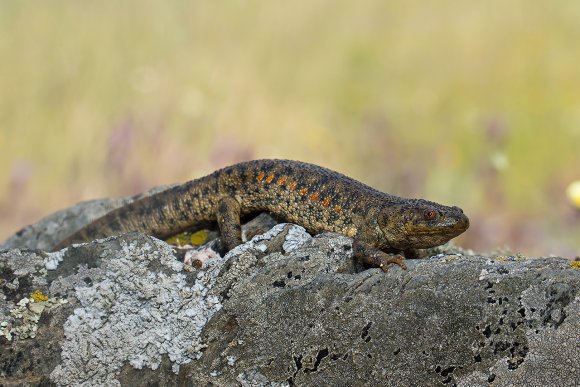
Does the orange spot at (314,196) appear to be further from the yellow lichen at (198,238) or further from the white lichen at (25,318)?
the white lichen at (25,318)

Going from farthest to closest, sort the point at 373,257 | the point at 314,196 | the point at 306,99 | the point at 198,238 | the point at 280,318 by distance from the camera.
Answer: the point at 306,99 < the point at 198,238 < the point at 314,196 < the point at 373,257 < the point at 280,318

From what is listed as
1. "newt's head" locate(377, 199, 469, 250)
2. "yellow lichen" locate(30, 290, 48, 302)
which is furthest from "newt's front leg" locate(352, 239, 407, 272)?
"yellow lichen" locate(30, 290, 48, 302)

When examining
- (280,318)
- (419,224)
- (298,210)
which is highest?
(298,210)

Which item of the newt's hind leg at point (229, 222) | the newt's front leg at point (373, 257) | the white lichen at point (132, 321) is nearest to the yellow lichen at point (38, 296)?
the white lichen at point (132, 321)

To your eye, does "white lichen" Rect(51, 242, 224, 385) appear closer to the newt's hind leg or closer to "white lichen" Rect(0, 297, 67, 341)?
"white lichen" Rect(0, 297, 67, 341)

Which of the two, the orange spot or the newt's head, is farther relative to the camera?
the orange spot

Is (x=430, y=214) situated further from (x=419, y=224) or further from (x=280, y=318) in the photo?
(x=280, y=318)

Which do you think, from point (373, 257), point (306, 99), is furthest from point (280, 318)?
point (306, 99)

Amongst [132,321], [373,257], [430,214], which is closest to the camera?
[132,321]
